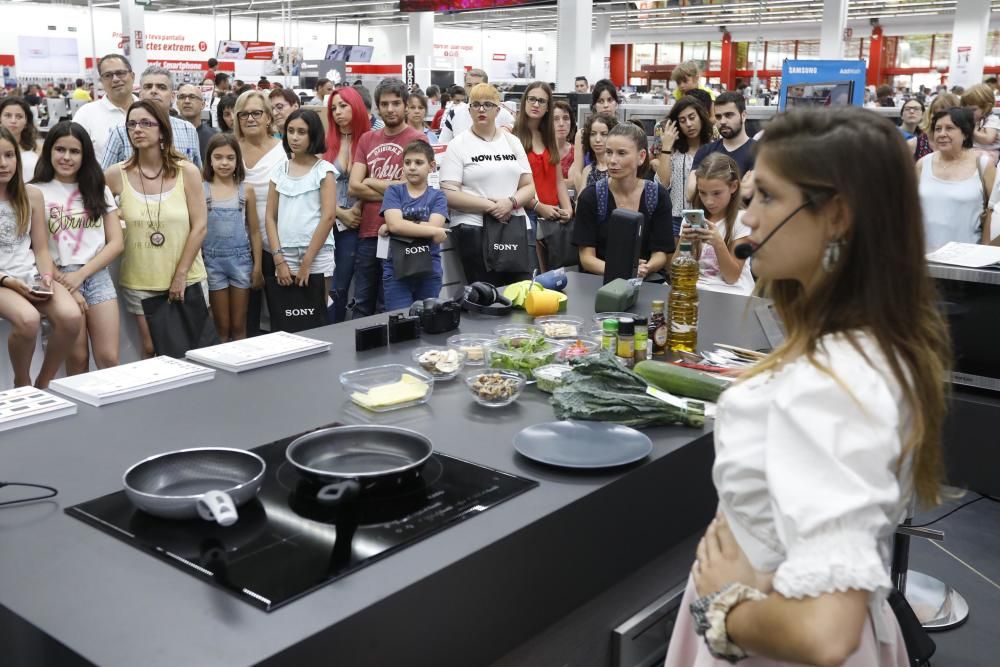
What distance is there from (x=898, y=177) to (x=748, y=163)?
390cm

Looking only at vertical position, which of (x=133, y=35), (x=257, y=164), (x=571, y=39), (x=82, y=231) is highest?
(x=133, y=35)

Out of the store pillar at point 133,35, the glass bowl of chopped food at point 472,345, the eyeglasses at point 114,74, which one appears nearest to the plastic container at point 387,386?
the glass bowl of chopped food at point 472,345

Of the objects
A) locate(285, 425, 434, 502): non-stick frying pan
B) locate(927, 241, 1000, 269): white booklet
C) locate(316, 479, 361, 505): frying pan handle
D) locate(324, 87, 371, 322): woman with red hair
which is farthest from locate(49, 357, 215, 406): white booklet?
locate(324, 87, 371, 322): woman with red hair

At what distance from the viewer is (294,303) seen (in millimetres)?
4688

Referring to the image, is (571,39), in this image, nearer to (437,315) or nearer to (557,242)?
(557,242)

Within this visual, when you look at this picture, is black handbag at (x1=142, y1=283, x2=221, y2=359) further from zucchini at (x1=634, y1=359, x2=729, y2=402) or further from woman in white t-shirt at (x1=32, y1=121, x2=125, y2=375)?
zucchini at (x1=634, y1=359, x2=729, y2=402)

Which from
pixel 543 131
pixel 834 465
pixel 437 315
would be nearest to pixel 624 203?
pixel 437 315

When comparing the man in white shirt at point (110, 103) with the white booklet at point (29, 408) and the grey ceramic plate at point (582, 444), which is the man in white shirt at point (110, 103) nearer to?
the white booklet at point (29, 408)

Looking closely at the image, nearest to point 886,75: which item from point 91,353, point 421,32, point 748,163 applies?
point 421,32

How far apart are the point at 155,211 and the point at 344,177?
1359 millimetres

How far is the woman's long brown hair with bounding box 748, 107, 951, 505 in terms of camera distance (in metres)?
1.00

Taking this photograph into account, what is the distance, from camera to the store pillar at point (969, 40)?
59.5 ft

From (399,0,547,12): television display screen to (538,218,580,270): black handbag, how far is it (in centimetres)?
695

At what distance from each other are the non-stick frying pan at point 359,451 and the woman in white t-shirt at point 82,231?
8.64 feet
